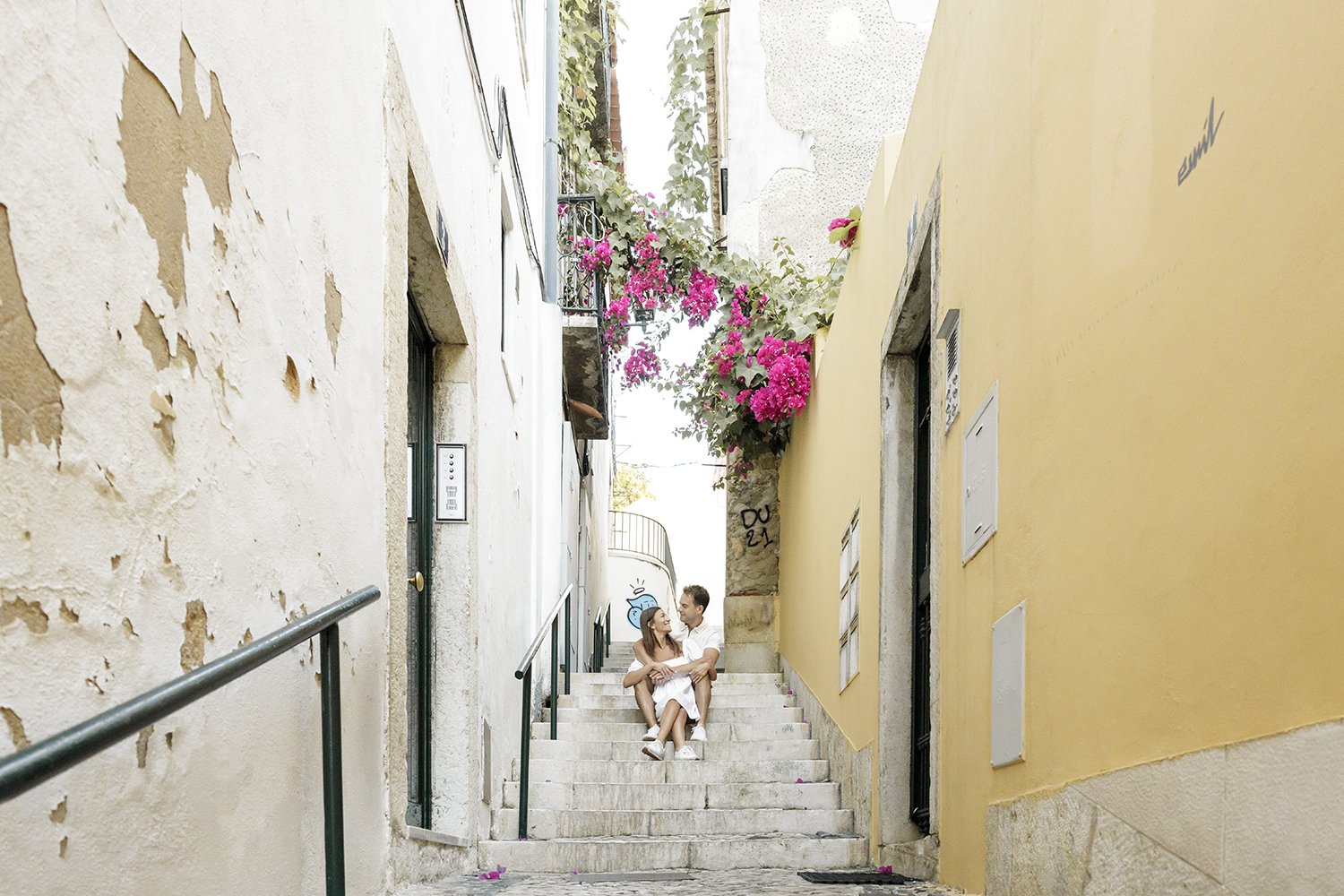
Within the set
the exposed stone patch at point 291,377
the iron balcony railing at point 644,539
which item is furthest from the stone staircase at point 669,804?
the iron balcony railing at point 644,539

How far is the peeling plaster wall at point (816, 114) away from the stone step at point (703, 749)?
6212 mm

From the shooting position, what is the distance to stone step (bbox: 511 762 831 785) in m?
7.16

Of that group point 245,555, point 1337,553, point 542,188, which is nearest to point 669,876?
point 245,555

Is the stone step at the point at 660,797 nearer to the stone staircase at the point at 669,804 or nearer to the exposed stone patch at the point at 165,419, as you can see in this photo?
the stone staircase at the point at 669,804

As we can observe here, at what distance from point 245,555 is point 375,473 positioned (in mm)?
1109

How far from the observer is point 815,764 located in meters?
7.50

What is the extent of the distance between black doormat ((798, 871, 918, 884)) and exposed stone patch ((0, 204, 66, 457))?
160 inches

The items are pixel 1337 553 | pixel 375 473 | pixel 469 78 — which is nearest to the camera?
pixel 1337 553

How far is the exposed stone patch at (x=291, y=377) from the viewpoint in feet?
8.53

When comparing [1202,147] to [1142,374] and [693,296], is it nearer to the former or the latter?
[1142,374]

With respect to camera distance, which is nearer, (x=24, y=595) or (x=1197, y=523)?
(x=24, y=595)

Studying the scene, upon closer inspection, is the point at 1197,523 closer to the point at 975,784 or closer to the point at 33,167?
the point at 33,167

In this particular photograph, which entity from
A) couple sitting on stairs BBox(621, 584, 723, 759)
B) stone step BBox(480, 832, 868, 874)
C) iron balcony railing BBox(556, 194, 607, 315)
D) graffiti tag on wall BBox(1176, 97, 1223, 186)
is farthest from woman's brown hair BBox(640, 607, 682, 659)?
graffiti tag on wall BBox(1176, 97, 1223, 186)

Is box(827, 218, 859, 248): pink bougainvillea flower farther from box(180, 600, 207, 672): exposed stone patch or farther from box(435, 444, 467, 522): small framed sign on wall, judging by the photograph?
box(180, 600, 207, 672): exposed stone patch
